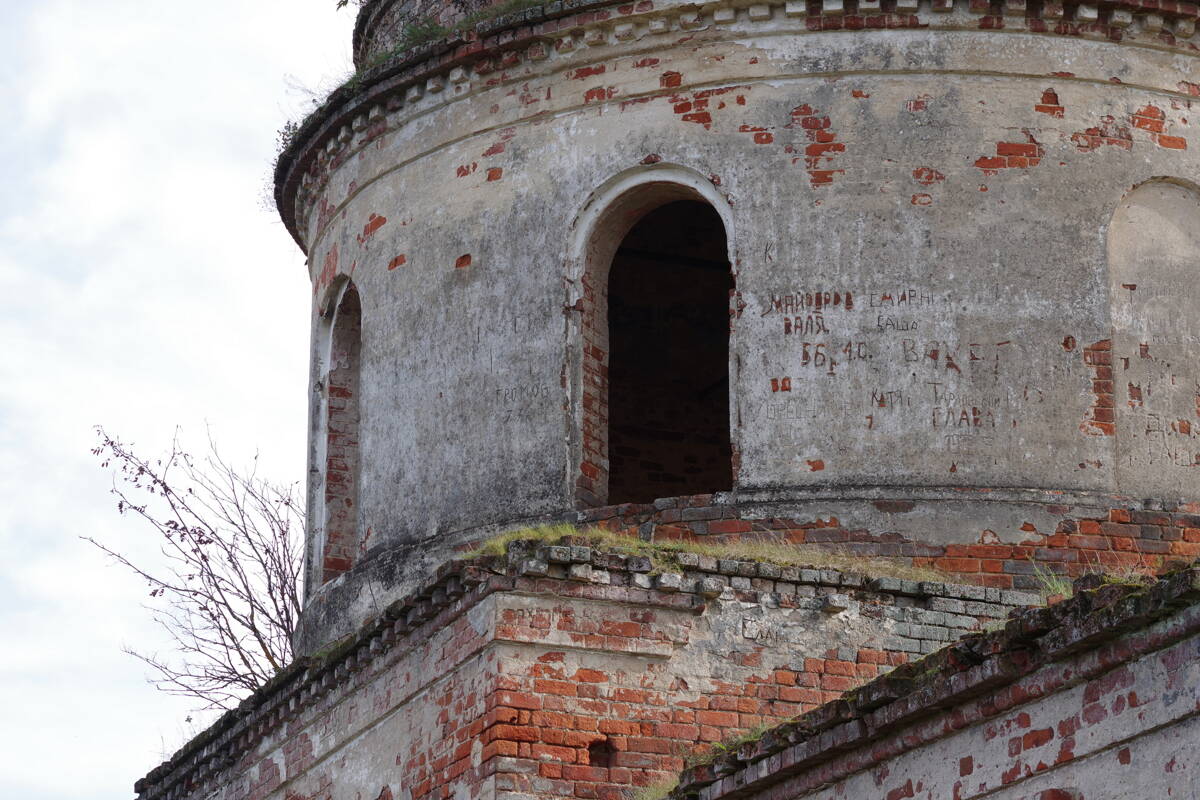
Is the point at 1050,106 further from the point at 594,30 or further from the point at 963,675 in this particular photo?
the point at 963,675

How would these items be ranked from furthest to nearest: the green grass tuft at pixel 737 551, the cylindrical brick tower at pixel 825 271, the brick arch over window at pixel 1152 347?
the brick arch over window at pixel 1152 347
the cylindrical brick tower at pixel 825 271
the green grass tuft at pixel 737 551

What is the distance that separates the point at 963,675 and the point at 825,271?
443 centimetres

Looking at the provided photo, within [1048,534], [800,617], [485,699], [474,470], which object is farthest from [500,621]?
[1048,534]

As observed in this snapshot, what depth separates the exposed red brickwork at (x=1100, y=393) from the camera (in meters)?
10.8

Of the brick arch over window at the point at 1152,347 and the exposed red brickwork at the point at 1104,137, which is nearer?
the brick arch over window at the point at 1152,347

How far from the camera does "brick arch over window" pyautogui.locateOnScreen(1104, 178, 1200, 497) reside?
1084 cm

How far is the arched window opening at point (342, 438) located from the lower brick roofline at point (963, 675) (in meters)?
→ 4.85

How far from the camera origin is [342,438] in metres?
13.0

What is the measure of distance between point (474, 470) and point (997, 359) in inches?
117

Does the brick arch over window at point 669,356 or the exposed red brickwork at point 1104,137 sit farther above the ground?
the brick arch over window at point 669,356

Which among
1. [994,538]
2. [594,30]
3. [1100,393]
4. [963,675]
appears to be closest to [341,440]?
[594,30]

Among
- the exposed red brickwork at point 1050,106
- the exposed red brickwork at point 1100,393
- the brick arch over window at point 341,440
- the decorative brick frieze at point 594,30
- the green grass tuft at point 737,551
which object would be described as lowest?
the green grass tuft at point 737,551

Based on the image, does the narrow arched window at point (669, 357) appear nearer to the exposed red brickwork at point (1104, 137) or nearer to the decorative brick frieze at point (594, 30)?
the decorative brick frieze at point (594, 30)

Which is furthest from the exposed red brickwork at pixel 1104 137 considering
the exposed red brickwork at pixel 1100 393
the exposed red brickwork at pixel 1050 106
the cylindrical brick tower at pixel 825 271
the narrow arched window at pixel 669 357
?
the narrow arched window at pixel 669 357
